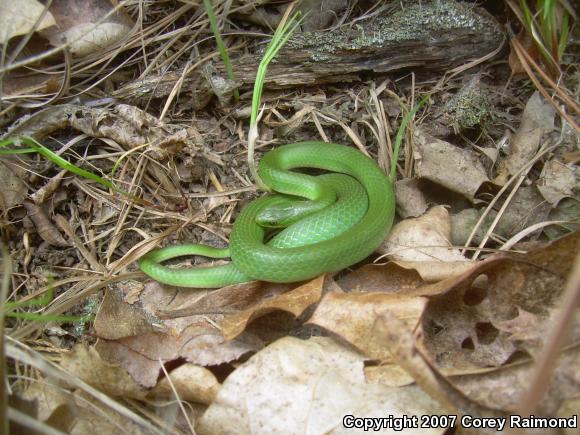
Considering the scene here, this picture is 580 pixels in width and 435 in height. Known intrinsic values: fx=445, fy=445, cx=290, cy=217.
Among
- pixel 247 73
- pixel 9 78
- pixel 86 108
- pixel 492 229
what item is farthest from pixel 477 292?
pixel 9 78

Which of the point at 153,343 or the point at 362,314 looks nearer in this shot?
the point at 362,314

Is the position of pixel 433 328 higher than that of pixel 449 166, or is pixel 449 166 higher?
pixel 449 166

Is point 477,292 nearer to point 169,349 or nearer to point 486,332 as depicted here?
point 486,332

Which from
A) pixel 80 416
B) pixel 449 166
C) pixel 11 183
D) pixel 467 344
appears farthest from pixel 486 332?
pixel 11 183

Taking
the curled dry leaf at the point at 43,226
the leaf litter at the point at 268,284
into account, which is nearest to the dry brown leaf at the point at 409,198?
the leaf litter at the point at 268,284

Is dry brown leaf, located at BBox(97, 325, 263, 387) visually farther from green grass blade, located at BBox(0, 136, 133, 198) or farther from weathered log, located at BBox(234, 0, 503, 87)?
weathered log, located at BBox(234, 0, 503, 87)

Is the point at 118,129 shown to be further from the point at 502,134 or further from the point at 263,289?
the point at 502,134
